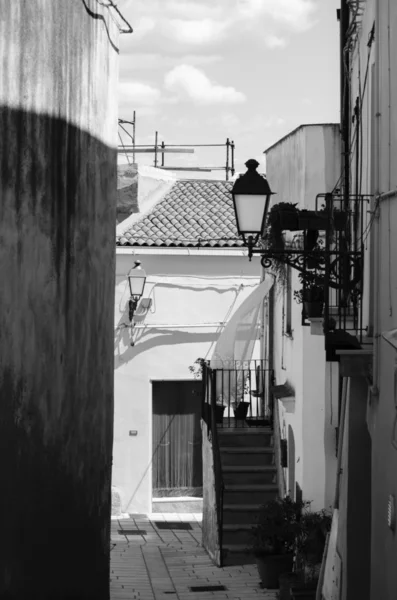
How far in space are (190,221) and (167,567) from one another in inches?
386

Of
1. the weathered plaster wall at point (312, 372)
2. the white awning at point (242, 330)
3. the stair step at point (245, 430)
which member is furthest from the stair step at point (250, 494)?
the white awning at point (242, 330)

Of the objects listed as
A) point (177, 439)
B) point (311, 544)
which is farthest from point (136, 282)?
point (311, 544)

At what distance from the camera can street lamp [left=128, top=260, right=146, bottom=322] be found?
2377 centimetres

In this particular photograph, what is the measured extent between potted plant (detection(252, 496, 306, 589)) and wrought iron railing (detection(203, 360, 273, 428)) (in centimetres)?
461

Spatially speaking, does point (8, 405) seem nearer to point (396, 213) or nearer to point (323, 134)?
point (396, 213)

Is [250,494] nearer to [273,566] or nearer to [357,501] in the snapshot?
[273,566]

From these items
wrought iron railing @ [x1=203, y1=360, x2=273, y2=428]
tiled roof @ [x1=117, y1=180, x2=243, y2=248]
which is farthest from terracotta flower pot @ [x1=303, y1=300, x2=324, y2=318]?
tiled roof @ [x1=117, y1=180, x2=243, y2=248]

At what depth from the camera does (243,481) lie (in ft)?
65.2

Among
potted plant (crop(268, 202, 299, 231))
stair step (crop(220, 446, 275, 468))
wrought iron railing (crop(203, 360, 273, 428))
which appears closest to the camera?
potted plant (crop(268, 202, 299, 231))

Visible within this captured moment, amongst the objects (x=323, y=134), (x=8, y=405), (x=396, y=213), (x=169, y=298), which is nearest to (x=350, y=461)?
(x=396, y=213)

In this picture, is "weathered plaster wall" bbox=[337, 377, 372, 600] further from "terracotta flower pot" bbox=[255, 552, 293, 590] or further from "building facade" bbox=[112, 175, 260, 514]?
"building facade" bbox=[112, 175, 260, 514]

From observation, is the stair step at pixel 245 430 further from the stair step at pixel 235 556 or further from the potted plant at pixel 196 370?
the potted plant at pixel 196 370

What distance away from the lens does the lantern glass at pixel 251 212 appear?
10797mm

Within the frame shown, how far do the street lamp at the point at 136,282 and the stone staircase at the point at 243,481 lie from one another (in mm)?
4247
